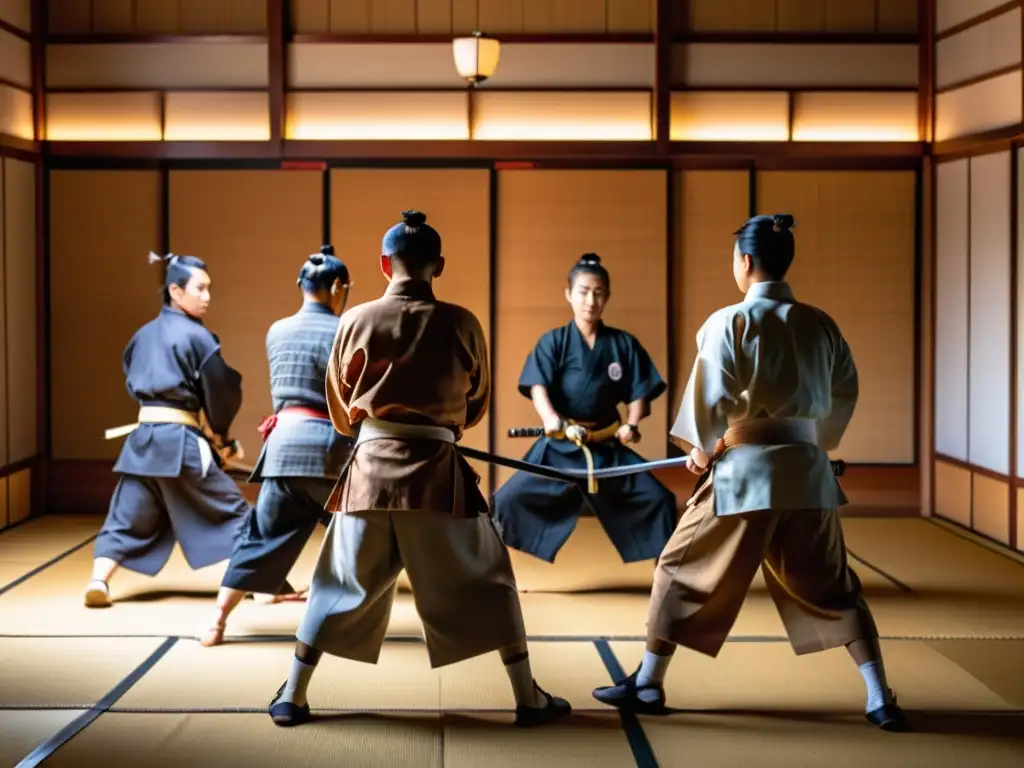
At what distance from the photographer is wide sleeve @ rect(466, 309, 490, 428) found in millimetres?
3443

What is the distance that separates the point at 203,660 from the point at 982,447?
4.21m

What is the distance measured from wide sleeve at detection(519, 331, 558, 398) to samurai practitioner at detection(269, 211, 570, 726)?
1.81 meters

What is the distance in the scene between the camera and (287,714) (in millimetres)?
3391

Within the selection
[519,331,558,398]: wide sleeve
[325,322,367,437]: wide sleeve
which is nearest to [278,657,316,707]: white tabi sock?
[325,322,367,437]: wide sleeve

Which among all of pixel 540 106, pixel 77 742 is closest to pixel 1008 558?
pixel 540 106

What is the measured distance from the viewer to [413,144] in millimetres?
7043

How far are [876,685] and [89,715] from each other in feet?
6.94

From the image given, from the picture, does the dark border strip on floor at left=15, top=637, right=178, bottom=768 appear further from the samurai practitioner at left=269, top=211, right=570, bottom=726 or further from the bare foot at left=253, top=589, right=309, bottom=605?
the bare foot at left=253, top=589, right=309, bottom=605

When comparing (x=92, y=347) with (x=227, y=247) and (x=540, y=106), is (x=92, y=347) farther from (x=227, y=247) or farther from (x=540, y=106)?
(x=540, y=106)

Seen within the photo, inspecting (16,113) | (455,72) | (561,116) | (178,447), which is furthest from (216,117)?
(178,447)

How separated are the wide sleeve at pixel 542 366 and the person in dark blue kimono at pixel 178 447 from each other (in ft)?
3.80

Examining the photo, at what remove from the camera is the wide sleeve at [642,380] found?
17.2ft

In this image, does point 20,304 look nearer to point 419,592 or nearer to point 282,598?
point 282,598

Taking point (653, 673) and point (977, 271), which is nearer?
point (653, 673)
